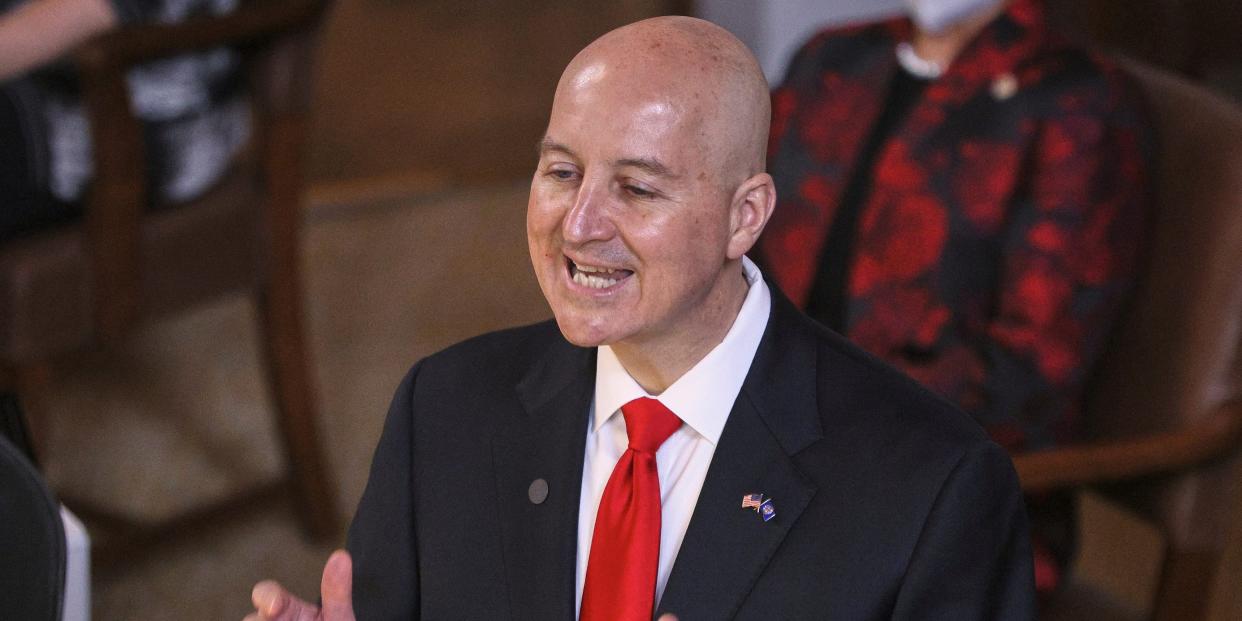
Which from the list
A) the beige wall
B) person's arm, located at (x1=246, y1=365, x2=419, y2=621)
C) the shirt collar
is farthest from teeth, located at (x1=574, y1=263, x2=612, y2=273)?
the beige wall

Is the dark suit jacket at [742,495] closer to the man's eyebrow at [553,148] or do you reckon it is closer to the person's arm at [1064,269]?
the man's eyebrow at [553,148]

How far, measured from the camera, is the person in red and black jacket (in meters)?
1.69

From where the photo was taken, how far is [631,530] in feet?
3.25

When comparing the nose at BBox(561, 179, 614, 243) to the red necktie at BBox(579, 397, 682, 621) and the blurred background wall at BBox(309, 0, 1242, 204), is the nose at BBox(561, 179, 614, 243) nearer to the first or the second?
the red necktie at BBox(579, 397, 682, 621)

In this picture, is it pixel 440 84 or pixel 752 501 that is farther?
pixel 440 84

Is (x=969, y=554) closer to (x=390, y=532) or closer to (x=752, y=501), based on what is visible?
(x=752, y=501)

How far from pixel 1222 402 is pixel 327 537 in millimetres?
1546

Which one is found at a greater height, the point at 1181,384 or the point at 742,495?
the point at 742,495

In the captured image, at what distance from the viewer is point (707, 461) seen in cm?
102

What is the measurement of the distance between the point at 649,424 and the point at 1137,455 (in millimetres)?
782

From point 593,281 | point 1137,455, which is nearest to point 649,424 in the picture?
point 593,281

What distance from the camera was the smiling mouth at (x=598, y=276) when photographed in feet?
3.05

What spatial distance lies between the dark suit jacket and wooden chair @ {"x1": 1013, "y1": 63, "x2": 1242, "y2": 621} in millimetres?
607

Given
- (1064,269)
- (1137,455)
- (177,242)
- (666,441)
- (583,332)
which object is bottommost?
(177,242)
